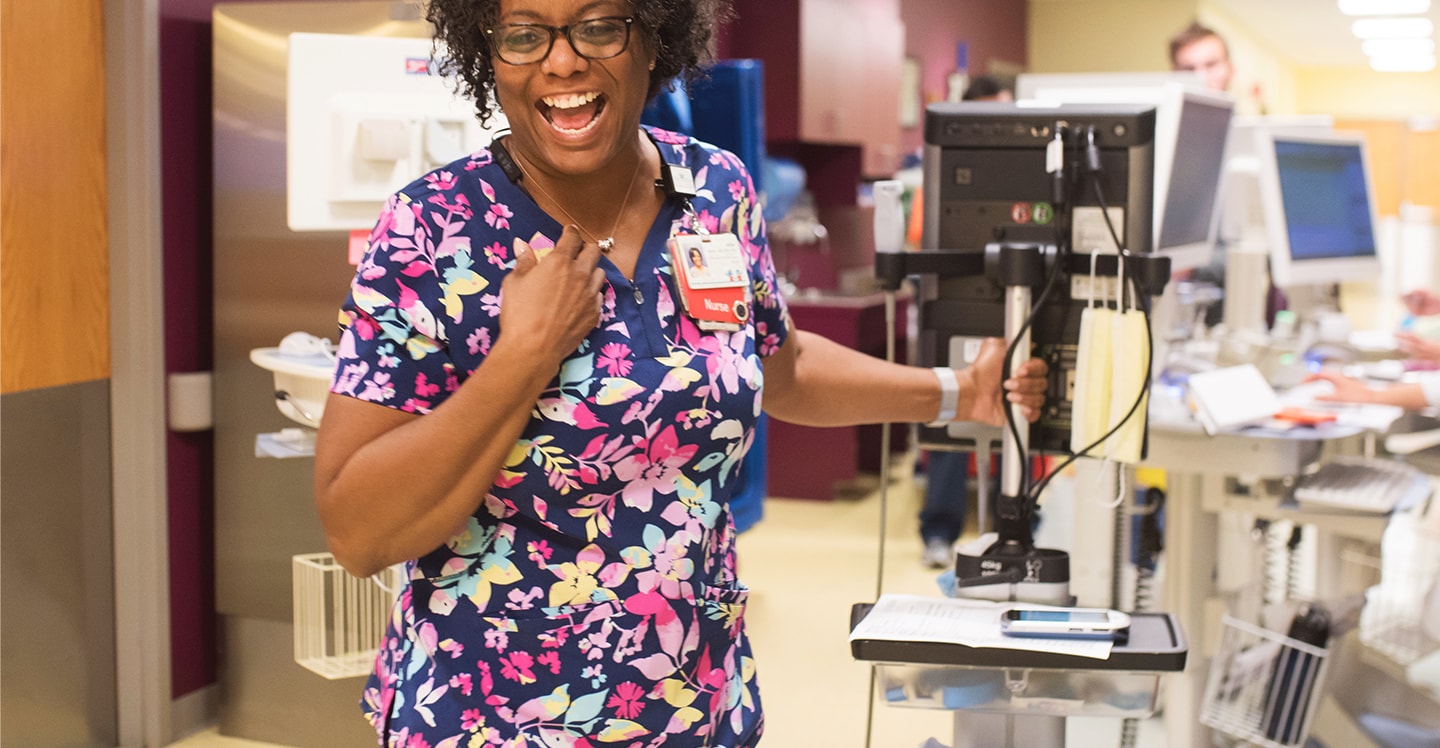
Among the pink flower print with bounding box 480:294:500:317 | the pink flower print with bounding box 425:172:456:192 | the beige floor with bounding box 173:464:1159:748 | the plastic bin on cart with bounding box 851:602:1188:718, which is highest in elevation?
the pink flower print with bounding box 425:172:456:192

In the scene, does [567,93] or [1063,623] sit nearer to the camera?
[567,93]

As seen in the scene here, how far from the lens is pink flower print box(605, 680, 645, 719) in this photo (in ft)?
4.31

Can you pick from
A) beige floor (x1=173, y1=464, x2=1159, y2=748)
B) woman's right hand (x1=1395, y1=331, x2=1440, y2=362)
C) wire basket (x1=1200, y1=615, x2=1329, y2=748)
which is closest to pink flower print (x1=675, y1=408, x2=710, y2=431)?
beige floor (x1=173, y1=464, x2=1159, y2=748)

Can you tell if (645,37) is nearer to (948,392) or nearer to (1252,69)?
(948,392)

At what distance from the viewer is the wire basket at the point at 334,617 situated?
9.50 feet

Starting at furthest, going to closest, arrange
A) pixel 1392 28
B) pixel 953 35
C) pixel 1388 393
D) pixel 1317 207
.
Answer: pixel 1392 28
pixel 953 35
pixel 1317 207
pixel 1388 393

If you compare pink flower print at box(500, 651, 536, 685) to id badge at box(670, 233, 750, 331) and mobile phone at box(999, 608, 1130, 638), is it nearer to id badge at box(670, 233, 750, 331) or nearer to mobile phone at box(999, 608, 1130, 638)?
id badge at box(670, 233, 750, 331)

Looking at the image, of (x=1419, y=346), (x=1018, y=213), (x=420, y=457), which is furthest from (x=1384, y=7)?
(x=420, y=457)

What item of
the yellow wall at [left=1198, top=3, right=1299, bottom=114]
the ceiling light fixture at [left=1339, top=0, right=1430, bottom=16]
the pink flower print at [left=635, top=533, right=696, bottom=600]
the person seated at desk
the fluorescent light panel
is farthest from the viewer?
the fluorescent light panel

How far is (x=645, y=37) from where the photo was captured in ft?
4.45

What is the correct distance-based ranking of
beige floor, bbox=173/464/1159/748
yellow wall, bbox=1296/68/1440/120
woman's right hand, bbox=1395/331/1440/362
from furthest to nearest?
yellow wall, bbox=1296/68/1440/120 → woman's right hand, bbox=1395/331/1440/362 → beige floor, bbox=173/464/1159/748

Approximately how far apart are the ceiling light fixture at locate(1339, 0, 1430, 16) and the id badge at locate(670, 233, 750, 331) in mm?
12539

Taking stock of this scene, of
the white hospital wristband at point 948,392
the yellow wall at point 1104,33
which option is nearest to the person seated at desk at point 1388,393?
the white hospital wristband at point 948,392

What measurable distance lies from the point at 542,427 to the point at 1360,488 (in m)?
2.26
